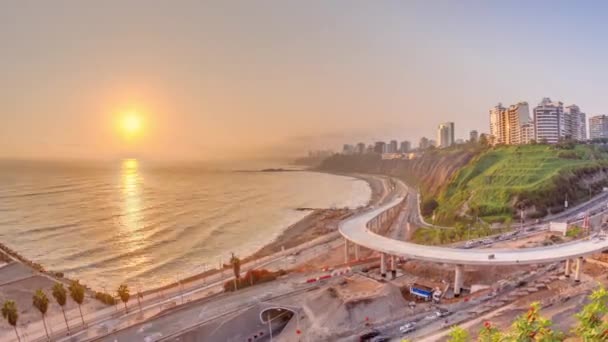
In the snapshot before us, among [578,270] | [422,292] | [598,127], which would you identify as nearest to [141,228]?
[422,292]

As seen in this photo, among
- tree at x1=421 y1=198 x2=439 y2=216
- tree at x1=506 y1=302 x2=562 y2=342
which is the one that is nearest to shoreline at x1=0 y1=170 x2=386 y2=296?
tree at x1=421 y1=198 x2=439 y2=216

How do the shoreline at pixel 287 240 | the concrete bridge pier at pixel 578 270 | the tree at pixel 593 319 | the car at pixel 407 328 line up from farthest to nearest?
the shoreline at pixel 287 240, the concrete bridge pier at pixel 578 270, the car at pixel 407 328, the tree at pixel 593 319

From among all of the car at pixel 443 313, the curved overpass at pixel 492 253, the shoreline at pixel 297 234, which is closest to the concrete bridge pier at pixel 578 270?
the curved overpass at pixel 492 253

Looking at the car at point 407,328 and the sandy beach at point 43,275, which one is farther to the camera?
the sandy beach at point 43,275

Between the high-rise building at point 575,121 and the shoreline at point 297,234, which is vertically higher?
the high-rise building at point 575,121

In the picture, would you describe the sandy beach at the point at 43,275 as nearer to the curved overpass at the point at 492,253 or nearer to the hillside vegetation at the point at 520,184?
the curved overpass at the point at 492,253

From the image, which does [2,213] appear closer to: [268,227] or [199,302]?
[268,227]
